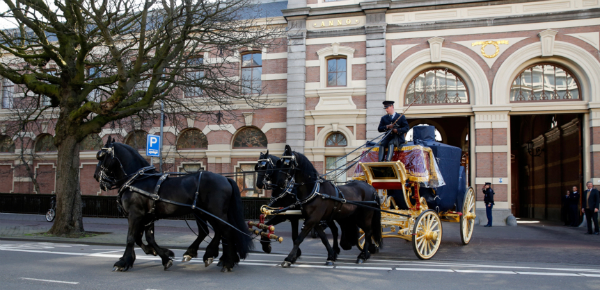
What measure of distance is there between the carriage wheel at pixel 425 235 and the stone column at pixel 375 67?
33.7 ft

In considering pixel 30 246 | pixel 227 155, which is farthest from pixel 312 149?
pixel 30 246

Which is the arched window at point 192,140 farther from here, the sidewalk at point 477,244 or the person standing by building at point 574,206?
the person standing by building at point 574,206

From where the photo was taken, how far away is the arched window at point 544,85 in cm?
1914

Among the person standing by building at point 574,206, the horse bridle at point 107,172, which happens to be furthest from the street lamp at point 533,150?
the horse bridle at point 107,172

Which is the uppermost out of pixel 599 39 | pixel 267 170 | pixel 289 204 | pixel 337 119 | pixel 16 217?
pixel 599 39

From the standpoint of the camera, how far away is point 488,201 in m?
18.2

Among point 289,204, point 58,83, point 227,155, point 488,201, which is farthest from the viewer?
point 227,155

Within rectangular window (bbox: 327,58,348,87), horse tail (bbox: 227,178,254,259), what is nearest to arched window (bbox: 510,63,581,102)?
rectangular window (bbox: 327,58,348,87)

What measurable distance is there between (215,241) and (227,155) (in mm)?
14094

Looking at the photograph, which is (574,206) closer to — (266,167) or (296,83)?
(296,83)

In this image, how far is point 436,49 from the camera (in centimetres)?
1978

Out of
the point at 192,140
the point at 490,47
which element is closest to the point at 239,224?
the point at 490,47

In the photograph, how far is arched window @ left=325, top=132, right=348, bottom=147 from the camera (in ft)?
68.7

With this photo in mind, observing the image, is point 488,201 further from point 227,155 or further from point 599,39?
point 227,155
